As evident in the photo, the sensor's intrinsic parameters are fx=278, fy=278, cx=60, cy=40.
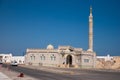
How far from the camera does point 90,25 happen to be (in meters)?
95.9

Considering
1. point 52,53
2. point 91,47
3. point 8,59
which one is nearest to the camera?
point 52,53

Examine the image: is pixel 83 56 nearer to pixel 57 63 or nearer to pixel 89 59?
pixel 89 59

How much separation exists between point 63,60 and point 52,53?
385 cm

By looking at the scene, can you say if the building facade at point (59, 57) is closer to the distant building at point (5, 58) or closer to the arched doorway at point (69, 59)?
the arched doorway at point (69, 59)

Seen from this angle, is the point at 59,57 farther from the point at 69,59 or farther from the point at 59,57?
the point at 69,59

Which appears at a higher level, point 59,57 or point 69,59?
point 59,57

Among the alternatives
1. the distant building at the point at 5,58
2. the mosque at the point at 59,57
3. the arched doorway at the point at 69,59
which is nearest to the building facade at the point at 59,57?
the mosque at the point at 59,57

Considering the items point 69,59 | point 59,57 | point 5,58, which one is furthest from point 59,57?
point 5,58

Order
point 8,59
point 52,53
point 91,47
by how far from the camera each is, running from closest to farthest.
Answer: point 52,53, point 91,47, point 8,59

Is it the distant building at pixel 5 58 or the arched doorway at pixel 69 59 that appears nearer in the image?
the arched doorway at pixel 69 59

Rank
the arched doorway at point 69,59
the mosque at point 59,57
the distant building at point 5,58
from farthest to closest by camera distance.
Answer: the distant building at point 5,58 < the arched doorway at point 69,59 < the mosque at point 59,57

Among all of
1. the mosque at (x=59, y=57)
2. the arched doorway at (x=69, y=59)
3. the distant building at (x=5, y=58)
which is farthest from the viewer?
the distant building at (x=5, y=58)

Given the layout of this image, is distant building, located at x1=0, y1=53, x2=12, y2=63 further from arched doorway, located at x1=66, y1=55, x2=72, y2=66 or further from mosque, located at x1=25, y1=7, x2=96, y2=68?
arched doorway, located at x1=66, y1=55, x2=72, y2=66

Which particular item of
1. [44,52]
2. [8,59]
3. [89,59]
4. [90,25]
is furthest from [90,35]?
[8,59]
